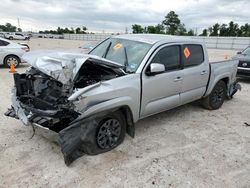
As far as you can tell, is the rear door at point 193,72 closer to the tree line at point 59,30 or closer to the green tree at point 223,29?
the green tree at point 223,29

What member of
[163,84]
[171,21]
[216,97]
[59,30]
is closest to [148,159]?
[163,84]

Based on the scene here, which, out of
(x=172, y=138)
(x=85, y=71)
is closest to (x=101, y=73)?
(x=85, y=71)

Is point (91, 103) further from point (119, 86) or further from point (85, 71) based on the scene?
point (85, 71)

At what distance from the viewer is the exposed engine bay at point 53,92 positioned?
3473 mm

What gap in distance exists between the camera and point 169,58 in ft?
15.6

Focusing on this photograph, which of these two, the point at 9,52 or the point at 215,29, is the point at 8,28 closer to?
the point at 215,29

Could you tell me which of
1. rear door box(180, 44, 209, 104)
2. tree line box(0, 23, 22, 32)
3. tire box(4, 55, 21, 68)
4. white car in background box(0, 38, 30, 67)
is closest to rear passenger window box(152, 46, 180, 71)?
rear door box(180, 44, 209, 104)

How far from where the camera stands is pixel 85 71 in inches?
164

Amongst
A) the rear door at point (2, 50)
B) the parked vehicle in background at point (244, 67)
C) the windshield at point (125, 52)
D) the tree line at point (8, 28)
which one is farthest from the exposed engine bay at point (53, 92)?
the tree line at point (8, 28)

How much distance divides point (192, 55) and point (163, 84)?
4.13 feet

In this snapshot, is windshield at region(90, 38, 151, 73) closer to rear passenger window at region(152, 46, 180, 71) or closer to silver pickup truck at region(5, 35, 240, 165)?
silver pickup truck at region(5, 35, 240, 165)

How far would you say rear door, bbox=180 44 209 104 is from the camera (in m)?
5.11

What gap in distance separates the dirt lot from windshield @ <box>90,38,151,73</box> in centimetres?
138

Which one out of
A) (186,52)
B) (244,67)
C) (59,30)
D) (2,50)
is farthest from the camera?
(59,30)
